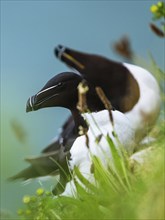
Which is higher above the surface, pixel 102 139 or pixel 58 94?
pixel 58 94

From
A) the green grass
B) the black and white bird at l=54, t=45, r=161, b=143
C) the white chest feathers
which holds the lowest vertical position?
the black and white bird at l=54, t=45, r=161, b=143

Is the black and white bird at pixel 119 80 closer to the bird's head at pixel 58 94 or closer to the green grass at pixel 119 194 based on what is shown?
the bird's head at pixel 58 94

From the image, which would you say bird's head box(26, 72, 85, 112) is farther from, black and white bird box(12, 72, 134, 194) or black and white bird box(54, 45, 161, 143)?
black and white bird box(54, 45, 161, 143)

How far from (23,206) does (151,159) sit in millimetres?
512

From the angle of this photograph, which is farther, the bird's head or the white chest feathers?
the bird's head

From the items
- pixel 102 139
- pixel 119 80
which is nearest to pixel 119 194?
pixel 102 139

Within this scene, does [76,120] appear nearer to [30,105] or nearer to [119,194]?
[30,105]

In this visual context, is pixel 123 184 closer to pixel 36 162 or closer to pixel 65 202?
pixel 65 202

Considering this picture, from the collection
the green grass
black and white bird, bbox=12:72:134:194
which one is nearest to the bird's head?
black and white bird, bbox=12:72:134:194

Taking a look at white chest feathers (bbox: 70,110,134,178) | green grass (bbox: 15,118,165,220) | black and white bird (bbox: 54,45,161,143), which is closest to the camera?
green grass (bbox: 15,118,165,220)

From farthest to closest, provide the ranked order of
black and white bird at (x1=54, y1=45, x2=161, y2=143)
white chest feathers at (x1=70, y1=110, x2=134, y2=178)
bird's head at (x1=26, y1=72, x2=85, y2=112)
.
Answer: black and white bird at (x1=54, y1=45, x2=161, y2=143), bird's head at (x1=26, y1=72, x2=85, y2=112), white chest feathers at (x1=70, y1=110, x2=134, y2=178)

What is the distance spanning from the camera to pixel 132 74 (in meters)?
4.01

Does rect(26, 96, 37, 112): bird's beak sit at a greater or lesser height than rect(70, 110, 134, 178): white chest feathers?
greater

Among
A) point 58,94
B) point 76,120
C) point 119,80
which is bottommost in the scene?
point 119,80
